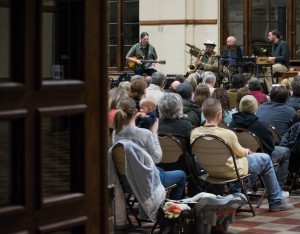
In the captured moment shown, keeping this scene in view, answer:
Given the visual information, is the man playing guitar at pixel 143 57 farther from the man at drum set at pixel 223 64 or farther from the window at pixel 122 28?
the window at pixel 122 28

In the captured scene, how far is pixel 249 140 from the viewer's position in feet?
28.2

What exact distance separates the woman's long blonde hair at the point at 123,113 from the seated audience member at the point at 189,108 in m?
1.84

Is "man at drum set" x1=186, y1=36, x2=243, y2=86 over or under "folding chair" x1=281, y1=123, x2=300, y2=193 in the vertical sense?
over

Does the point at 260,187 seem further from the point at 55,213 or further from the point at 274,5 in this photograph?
the point at 274,5

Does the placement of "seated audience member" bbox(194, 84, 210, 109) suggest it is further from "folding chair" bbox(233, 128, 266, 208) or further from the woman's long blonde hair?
the woman's long blonde hair

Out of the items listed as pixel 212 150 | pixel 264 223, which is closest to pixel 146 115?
pixel 212 150

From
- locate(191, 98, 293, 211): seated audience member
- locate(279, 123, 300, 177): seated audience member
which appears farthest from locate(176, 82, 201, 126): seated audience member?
locate(191, 98, 293, 211): seated audience member

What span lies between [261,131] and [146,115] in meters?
1.24

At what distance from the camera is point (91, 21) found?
289 centimetres

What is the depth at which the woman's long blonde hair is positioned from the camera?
23.3 ft

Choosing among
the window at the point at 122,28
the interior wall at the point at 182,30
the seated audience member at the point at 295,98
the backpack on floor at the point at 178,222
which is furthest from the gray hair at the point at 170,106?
the window at the point at 122,28

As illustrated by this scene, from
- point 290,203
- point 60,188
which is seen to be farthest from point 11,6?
point 290,203

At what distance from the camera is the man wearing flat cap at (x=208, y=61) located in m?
16.8

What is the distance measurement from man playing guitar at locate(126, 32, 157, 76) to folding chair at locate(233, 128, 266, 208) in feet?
28.4
